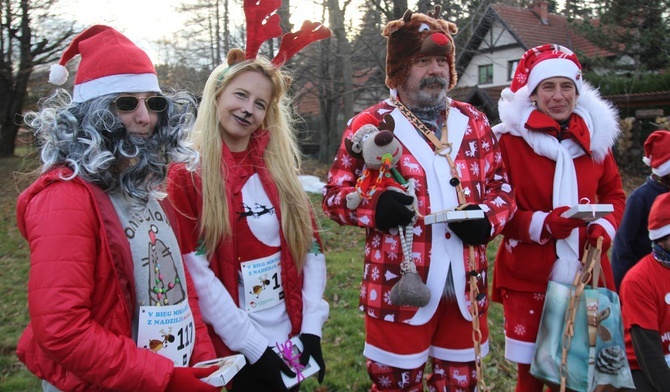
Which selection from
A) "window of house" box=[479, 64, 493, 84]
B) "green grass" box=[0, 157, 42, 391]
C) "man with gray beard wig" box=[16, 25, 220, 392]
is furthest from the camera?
"window of house" box=[479, 64, 493, 84]

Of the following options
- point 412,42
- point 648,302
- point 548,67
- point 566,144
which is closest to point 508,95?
point 548,67

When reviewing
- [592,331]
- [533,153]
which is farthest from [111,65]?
[592,331]

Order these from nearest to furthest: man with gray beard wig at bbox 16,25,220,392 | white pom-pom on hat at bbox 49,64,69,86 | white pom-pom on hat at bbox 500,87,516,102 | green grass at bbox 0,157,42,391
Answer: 1. man with gray beard wig at bbox 16,25,220,392
2. white pom-pom on hat at bbox 49,64,69,86
3. white pom-pom on hat at bbox 500,87,516,102
4. green grass at bbox 0,157,42,391

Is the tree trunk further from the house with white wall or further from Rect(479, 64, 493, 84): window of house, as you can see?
Rect(479, 64, 493, 84): window of house

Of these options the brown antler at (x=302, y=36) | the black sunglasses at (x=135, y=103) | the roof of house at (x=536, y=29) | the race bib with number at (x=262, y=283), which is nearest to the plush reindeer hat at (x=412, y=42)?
the brown antler at (x=302, y=36)

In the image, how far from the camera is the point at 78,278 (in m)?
1.53

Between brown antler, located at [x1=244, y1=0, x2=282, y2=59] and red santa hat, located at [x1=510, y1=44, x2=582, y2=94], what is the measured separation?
1375 millimetres

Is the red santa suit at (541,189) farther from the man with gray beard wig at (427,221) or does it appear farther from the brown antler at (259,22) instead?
the brown antler at (259,22)

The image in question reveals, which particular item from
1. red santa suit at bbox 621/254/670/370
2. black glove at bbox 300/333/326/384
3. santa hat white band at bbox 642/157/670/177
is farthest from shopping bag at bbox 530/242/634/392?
black glove at bbox 300/333/326/384

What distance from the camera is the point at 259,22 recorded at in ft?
7.67

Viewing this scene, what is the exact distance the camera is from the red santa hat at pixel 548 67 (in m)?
2.75

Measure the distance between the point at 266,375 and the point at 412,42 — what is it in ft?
5.41

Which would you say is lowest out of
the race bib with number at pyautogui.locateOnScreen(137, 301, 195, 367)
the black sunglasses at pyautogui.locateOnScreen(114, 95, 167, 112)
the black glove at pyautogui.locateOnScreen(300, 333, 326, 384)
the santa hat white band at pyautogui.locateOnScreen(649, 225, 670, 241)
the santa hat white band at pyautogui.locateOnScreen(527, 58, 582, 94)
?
the black glove at pyautogui.locateOnScreen(300, 333, 326, 384)

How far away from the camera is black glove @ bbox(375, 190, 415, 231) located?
2.20m
